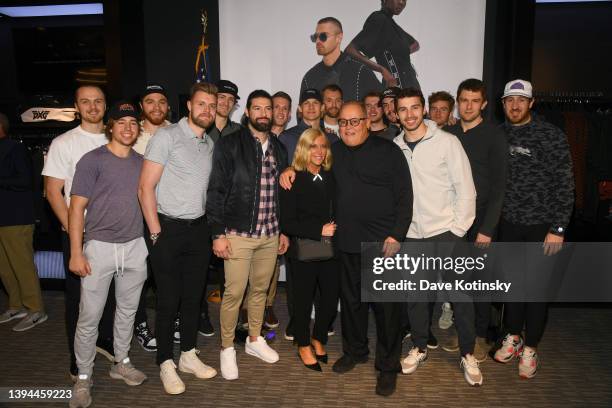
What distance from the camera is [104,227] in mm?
2766

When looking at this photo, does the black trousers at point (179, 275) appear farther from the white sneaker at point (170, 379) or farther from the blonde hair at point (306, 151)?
the blonde hair at point (306, 151)

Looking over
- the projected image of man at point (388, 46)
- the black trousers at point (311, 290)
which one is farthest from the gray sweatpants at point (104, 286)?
the projected image of man at point (388, 46)

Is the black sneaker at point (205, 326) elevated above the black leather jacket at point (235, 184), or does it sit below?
below

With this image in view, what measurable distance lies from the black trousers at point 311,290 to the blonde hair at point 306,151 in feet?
2.22

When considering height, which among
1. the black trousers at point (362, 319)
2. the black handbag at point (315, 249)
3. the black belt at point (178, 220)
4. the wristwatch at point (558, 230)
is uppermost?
the black belt at point (178, 220)

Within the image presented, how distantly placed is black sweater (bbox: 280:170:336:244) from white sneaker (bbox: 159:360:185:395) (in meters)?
1.24

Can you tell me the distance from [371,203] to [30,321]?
3.42m

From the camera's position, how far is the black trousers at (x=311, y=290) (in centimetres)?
323

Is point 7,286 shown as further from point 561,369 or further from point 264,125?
point 561,369

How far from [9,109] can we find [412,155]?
4887 mm

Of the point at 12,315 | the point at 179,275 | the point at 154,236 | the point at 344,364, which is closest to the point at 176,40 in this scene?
the point at 154,236

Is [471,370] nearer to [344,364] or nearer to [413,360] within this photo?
[413,360]

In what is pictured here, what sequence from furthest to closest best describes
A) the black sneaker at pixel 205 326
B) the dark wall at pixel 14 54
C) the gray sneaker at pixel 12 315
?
the dark wall at pixel 14 54 → the gray sneaker at pixel 12 315 → the black sneaker at pixel 205 326

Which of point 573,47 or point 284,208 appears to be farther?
point 573,47
